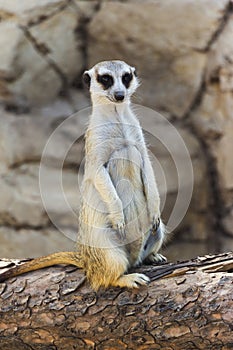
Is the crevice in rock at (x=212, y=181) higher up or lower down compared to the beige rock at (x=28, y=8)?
lower down

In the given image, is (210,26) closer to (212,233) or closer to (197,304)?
(212,233)

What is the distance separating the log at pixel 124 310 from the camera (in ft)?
9.90

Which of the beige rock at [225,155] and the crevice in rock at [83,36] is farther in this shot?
the crevice in rock at [83,36]

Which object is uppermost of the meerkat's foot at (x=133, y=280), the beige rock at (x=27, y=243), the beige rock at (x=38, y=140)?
the meerkat's foot at (x=133, y=280)

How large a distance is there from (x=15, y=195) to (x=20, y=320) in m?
2.34

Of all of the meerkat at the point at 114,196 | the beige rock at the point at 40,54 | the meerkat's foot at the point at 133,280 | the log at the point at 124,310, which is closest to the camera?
the log at the point at 124,310

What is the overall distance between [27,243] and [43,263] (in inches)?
86.3

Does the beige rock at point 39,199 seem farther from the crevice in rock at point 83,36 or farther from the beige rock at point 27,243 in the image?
the crevice in rock at point 83,36

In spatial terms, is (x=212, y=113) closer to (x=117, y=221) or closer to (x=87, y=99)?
(x=87, y=99)

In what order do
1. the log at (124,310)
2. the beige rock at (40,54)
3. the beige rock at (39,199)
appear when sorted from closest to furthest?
the log at (124,310) → the beige rock at (39,199) → the beige rock at (40,54)

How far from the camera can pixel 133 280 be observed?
3186 millimetres

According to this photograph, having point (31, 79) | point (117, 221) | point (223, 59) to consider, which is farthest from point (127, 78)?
point (31, 79)

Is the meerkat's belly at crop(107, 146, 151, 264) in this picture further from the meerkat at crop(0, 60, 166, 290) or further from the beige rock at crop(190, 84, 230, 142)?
the beige rock at crop(190, 84, 230, 142)

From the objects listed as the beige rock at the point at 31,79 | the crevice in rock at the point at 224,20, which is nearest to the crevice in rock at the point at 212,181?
the crevice in rock at the point at 224,20
